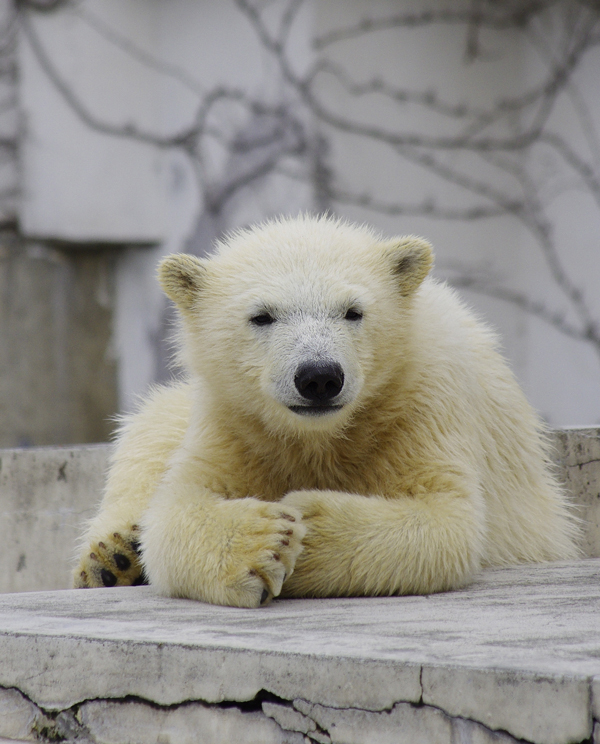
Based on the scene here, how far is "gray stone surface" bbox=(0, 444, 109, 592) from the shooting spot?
3.04 metres

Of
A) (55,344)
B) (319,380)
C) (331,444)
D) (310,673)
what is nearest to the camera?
(310,673)

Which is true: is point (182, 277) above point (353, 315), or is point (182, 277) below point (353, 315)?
above

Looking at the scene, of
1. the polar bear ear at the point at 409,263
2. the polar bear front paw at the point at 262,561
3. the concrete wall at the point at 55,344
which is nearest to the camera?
the polar bear front paw at the point at 262,561

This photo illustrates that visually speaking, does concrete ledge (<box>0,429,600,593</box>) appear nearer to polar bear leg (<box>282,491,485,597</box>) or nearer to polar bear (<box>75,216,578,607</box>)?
polar bear (<box>75,216,578,607</box>)

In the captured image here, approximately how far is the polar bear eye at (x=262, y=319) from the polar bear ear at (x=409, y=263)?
0.33m

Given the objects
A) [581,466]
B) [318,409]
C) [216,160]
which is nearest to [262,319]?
[318,409]

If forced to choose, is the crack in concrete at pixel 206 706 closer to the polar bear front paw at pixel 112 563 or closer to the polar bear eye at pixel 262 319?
the polar bear front paw at pixel 112 563

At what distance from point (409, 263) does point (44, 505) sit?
165 cm

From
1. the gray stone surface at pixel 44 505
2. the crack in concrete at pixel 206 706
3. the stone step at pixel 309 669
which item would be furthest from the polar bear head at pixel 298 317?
the gray stone surface at pixel 44 505

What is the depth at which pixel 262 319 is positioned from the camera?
1.92 metres

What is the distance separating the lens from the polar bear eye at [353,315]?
1904 millimetres

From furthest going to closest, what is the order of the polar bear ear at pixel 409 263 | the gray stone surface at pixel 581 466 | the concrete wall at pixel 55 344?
1. the concrete wall at pixel 55 344
2. the gray stone surface at pixel 581 466
3. the polar bear ear at pixel 409 263

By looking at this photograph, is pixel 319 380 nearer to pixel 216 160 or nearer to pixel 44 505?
pixel 44 505

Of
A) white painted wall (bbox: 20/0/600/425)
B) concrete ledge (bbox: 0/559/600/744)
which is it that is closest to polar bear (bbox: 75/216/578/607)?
concrete ledge (bbox: 0/559/600/744)
